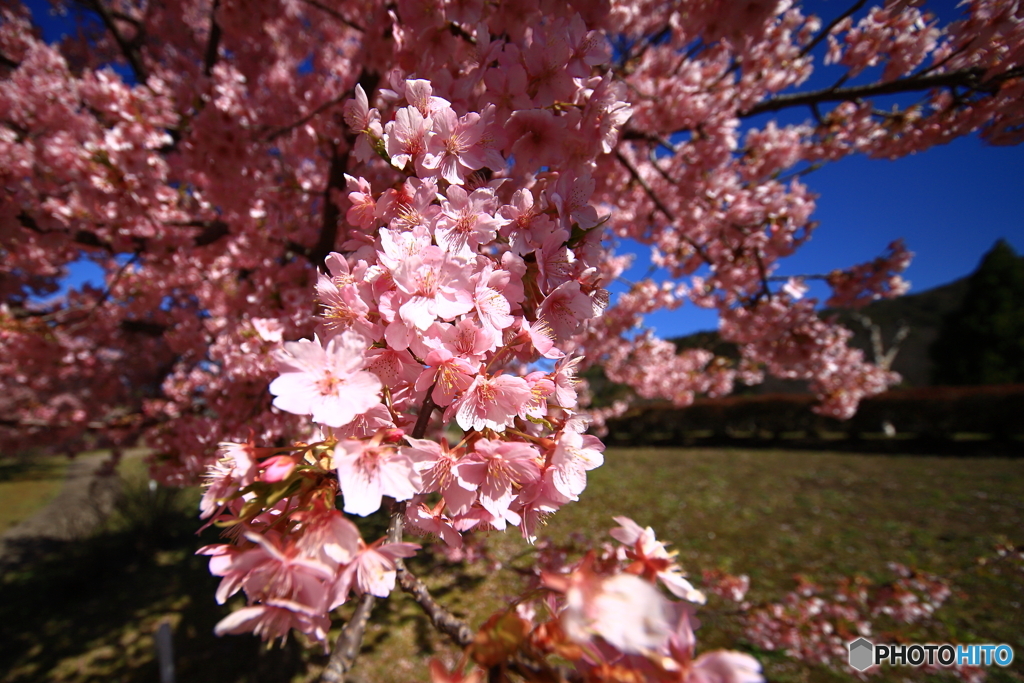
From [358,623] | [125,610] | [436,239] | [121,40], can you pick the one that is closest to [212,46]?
[121,40]

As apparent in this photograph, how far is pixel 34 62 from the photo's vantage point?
3.26 m

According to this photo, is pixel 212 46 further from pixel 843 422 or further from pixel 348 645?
pixel 843 422

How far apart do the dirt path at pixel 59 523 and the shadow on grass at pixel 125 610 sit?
297mm

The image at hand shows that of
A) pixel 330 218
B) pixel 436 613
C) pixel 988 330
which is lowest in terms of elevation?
pixel 436 613

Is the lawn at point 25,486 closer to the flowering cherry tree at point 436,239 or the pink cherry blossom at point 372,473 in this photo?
the flowering cherry tree at point 436,239

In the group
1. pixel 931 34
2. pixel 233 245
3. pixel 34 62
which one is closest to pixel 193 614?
pixel 233 245

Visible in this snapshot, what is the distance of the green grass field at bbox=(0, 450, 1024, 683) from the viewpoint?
401 cm

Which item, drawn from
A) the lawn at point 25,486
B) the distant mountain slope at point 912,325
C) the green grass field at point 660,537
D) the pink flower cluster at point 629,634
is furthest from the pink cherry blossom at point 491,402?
the distant mountain slope at point 912,325

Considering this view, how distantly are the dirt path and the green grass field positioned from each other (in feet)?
2.00

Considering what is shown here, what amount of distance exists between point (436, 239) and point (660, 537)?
22.8ft

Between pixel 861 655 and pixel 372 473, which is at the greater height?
pixel 372 473

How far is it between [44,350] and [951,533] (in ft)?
39.7

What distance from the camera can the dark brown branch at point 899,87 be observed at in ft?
6.46

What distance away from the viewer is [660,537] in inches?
253
